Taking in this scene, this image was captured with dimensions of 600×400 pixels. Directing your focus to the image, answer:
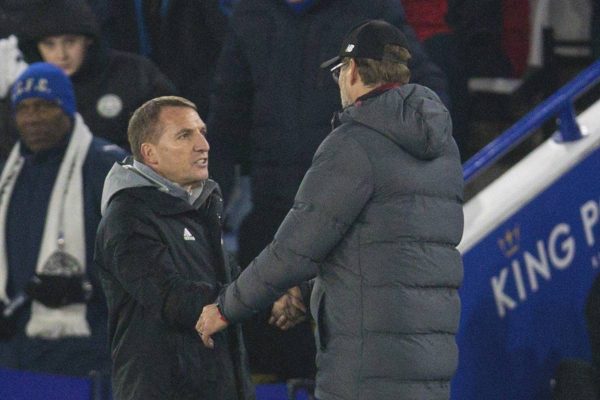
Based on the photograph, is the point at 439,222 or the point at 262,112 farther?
the point at 262,112

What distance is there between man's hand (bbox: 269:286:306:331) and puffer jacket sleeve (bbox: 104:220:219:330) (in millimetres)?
322

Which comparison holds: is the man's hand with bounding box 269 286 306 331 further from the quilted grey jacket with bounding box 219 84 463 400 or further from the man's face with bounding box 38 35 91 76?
the man's face with bounding box 38 35 91 76

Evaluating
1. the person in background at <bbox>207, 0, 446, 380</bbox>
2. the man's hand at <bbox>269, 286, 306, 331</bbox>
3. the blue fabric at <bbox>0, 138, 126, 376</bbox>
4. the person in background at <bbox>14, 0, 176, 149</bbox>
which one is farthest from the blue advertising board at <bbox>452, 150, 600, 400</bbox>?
the person in background at <bbox>14, 0, 176, 149</bbox>

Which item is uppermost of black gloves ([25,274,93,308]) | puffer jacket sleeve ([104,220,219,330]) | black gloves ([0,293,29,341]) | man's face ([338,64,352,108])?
man's face ([338,64,352,108])

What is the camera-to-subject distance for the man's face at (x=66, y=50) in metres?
7.61

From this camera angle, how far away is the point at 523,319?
669cm

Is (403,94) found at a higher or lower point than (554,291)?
higher

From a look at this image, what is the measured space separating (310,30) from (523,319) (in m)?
1.45

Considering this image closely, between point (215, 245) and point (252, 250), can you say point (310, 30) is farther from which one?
point (215, 245)

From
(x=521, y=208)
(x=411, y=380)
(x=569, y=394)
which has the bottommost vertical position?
(x=569, y=394)

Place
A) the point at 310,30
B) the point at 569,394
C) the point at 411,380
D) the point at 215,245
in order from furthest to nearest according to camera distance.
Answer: the point at 310,30 → the point at 569,394 → the point at 215,245 → the point at 411,380

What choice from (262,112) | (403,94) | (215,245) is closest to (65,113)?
(262,112)

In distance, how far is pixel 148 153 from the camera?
5.49 metres

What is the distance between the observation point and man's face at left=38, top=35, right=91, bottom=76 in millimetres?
7613
